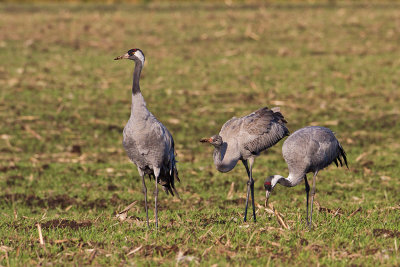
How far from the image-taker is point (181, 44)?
2806 centimetres

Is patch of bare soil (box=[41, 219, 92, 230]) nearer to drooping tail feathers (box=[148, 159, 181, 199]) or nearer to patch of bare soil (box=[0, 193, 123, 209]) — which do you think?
drooping tail feathers (box=[148, 159, 181, 199])

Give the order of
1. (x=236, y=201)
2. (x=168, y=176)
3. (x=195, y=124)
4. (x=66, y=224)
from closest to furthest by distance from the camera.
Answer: (x=66, y=224), (x=168, y=176), (x=236, y=201), (x=195, y=124)

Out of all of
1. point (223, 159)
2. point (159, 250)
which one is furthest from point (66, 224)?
point (223, 159)

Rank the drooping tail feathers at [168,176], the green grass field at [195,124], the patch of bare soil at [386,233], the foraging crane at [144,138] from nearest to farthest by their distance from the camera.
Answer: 1. the green grass field at [195,124]
2. the patch of bare soil at [386,233]
3. the foraging crane at [144,138]
4. the drooping tail feathers at [168,176]

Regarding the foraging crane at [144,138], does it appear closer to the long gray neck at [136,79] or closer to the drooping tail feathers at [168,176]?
the long gray neck at [136,79]

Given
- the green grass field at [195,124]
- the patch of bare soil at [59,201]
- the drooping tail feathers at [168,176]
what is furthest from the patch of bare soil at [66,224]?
the patch of bare soil at [59,201]

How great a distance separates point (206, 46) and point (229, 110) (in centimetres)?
848

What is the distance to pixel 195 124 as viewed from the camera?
18.5 m

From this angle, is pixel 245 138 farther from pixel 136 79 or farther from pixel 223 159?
pixel 136 79

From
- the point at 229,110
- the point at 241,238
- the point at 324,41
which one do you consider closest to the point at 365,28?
the point at 324,41

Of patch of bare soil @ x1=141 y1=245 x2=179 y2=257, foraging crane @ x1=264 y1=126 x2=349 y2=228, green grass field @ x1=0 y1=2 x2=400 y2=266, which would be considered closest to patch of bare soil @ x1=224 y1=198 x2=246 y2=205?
green grass field @ x1=0 y1=2 x2=400 y2=266

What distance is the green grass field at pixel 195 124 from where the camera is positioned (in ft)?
28.1

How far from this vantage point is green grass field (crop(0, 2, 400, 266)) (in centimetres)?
855

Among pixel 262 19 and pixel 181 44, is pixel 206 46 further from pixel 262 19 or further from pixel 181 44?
pixel 262 19
